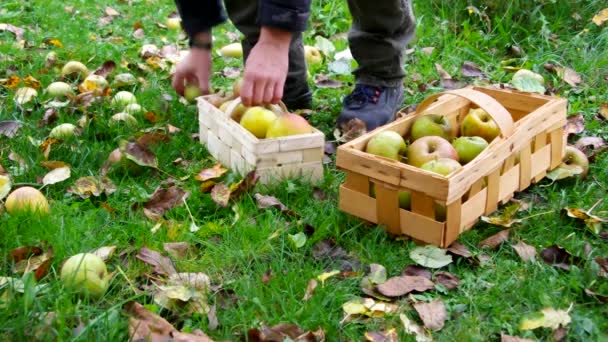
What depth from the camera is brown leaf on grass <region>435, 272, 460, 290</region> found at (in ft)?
6.34

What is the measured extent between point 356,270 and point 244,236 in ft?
1.16

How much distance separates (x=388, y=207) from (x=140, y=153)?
1008 millimetres

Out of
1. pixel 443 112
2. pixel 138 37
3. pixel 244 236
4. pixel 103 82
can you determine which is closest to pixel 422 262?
pixel 244 236

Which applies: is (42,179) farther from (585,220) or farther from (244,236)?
(585,220)

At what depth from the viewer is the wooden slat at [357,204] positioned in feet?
7.11

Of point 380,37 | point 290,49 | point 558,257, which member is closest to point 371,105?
point 380,37

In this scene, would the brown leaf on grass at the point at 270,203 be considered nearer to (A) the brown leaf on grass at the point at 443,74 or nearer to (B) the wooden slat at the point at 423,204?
(B) the wooden slat at the point at 423,204

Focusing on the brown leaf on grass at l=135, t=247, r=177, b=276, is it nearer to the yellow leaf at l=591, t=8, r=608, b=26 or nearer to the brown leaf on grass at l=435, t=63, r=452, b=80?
the brown leaf on grass at l=435, t=63, r=452, b=80

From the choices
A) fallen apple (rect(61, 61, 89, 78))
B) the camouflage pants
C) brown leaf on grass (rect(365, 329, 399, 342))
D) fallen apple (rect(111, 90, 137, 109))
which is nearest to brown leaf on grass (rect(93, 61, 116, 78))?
fallen apple (rect(61, 61, 89, 78))

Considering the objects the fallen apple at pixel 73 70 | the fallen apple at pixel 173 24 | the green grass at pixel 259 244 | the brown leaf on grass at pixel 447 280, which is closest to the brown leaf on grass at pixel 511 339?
the green grass at pixel 259 244

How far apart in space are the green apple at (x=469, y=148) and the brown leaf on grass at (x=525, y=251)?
33 cm

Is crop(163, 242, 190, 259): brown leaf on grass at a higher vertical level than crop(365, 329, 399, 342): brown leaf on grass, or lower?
higher

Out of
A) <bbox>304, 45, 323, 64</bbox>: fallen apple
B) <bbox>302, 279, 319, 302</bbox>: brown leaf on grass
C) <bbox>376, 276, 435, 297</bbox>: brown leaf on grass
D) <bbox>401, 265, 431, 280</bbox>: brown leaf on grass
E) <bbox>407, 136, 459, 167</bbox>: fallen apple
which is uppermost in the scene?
<bbox>407, 136, 459, 167</bbox>: fallen apple

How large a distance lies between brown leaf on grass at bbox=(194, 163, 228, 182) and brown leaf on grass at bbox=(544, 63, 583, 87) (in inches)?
72.2
